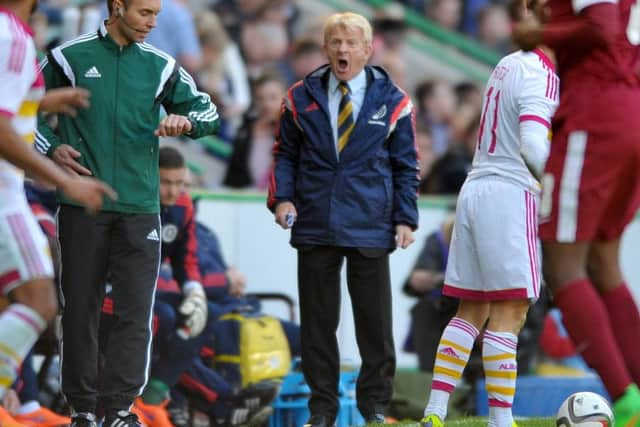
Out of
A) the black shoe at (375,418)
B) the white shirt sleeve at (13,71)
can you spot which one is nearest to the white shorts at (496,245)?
the black shoe at (375,418)

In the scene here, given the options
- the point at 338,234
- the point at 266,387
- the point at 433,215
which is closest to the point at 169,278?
the point at 266,387

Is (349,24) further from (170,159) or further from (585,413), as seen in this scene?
(585,413)

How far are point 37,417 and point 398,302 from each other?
4.94 meters

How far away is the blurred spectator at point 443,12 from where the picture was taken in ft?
62.5

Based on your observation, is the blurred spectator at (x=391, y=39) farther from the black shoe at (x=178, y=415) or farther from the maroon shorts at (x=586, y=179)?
the maroon shorts at (x=586, y=179)

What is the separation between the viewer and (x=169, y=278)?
397 inches

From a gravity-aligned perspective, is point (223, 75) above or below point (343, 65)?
below

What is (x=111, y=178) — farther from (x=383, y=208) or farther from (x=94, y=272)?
(x=383, y=208)

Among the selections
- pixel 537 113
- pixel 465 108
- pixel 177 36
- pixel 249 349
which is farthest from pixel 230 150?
pixel 537 113

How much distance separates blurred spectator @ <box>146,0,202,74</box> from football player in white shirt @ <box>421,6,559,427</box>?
6.60 metres

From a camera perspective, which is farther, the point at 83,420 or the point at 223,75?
the point at 223,75

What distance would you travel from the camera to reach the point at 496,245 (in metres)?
7.52

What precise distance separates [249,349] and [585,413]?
3.60 meters

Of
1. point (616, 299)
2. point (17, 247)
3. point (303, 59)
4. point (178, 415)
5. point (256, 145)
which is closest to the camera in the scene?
point (17, 247)
